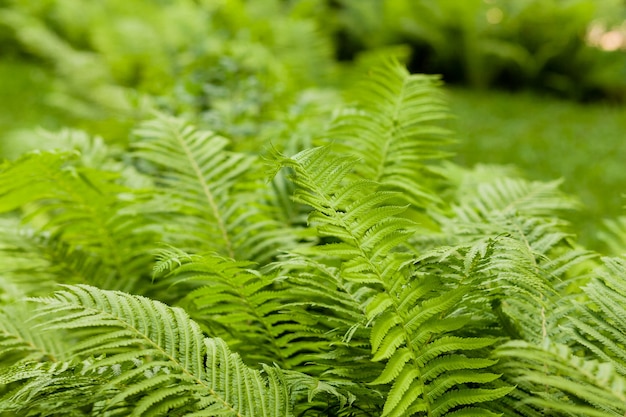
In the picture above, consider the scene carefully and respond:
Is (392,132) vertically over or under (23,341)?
over

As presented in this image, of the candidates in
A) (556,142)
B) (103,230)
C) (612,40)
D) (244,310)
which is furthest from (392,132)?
(612,40)

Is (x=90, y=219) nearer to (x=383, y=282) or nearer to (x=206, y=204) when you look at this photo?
(x=206, y=204)

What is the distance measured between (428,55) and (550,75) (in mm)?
1124

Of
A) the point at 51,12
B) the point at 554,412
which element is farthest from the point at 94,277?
the point at 51,12

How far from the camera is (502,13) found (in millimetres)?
5383

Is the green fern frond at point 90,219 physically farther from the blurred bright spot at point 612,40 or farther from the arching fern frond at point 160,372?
the blurred bright spot at point 612,40

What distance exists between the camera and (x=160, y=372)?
114cm

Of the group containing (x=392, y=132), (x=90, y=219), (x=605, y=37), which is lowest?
(x=90, y=219)

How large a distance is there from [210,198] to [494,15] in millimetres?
4583

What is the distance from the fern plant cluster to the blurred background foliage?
679 millimetres

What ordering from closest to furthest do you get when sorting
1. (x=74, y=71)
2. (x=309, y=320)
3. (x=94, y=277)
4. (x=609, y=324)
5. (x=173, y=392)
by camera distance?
(x=173, y=392)
(x=609, y=324)
(x=309, y=320)
(x=94, y=277)
(x=74, y=71)

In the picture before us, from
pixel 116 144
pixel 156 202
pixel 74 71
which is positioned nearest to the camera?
pixel 156 202

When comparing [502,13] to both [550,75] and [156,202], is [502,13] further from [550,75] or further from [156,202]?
[156,202]

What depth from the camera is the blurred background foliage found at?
327 cm
